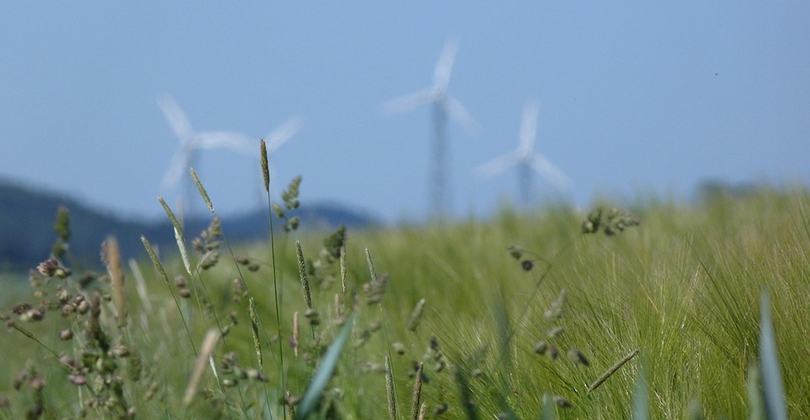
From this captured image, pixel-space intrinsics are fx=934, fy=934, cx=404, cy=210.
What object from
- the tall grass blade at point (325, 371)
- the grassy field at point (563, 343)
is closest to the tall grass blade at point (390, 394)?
the grassy field at point (563, 343)

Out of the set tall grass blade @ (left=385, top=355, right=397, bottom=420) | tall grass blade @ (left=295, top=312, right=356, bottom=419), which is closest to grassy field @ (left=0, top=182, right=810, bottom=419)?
tall grass blade @ (left=385, top=355, right=397, bottom=420)

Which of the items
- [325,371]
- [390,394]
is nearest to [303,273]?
[390,394]

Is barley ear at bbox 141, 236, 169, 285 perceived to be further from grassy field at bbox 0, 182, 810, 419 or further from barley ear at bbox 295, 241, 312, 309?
barley ear at bbox 295, 241, 312, 309

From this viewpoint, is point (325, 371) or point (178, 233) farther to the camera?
point (178, 233)

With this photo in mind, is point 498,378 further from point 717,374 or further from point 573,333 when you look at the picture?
point 717,374

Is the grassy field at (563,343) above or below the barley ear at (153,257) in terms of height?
below

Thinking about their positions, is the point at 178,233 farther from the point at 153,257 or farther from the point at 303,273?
the point at 303,273

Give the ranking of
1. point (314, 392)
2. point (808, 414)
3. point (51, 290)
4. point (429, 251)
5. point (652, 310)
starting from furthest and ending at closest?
point (429, 251) < point (51, 290) < point (652, 310) < point (808, 414) < point (314, 392)

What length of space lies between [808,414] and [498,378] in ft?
1.38

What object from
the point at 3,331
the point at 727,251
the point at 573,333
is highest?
the point at 727,251

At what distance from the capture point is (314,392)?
912mm

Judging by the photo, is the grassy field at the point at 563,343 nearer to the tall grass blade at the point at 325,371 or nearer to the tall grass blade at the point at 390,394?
the tall grass blade at the point at 390,394

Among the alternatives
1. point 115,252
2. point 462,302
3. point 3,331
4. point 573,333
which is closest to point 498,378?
point 573,333

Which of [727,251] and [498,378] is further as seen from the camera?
[727,251]
